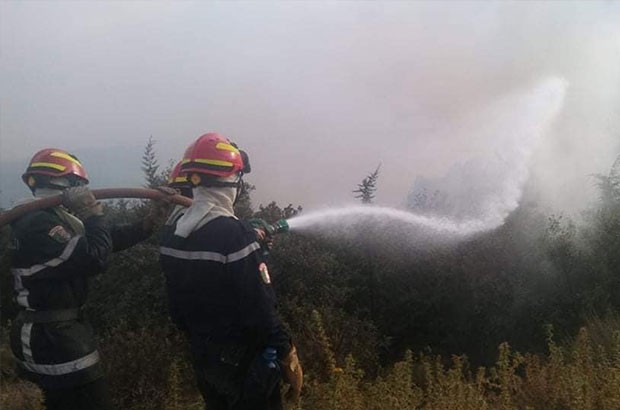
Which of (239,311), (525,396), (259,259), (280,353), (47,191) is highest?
(47,191)

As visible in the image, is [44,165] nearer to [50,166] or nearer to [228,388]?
[50,166]

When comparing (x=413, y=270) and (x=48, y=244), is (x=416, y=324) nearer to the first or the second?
(x=413, y=270)

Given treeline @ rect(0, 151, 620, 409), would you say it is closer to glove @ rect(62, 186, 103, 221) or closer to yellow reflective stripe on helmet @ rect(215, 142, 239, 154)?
glove @ rect(62, 186, 103, 221)

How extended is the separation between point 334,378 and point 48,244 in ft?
7.23

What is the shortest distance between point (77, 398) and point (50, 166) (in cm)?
149

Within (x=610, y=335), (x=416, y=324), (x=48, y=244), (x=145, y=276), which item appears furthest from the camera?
(x=416, y=324)

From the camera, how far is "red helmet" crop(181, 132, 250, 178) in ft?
10.9

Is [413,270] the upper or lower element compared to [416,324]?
upper

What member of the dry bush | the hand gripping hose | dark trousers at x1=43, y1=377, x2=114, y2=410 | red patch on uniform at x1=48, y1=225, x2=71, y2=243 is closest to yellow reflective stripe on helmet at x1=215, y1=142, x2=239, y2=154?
the hand gripping hose

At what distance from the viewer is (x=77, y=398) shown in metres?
3.53

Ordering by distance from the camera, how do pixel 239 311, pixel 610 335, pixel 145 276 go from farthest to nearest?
pixel 145 276
pixel 610 335
pixel 239 311

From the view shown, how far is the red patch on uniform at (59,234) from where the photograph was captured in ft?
11.4

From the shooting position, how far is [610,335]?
5809mm

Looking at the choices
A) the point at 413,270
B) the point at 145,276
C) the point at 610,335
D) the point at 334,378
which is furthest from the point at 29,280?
the point at 413,270
